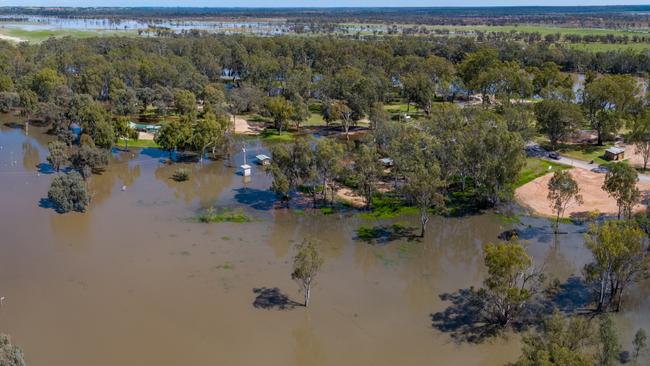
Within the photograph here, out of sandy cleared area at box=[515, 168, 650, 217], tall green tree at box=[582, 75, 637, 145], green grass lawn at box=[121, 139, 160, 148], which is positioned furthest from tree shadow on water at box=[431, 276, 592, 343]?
green grass lawn at box=[121, 139, 160, 148]

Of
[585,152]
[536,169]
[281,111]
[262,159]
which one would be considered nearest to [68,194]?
[262,159]

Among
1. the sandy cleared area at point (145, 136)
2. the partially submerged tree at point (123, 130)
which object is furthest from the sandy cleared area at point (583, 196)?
the sandy cleared area at point (145, 136)

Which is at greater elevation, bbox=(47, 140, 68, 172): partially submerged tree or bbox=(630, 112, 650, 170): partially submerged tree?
bbox=(630, 112, 650, 170): partially submerged tree

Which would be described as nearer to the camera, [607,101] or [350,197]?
[350,197]

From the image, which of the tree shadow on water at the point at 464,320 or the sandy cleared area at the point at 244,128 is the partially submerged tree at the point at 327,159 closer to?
the tree shadow on water at the point at 464,320

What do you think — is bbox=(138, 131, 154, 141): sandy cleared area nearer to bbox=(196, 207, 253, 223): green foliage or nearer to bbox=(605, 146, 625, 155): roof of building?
bbox=(196, 207, 253, 223): green foliage

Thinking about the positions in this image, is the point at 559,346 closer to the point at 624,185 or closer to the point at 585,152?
the point at 624,185
